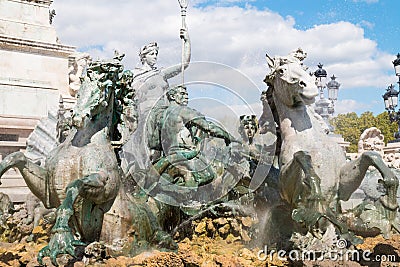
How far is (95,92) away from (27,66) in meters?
6.54

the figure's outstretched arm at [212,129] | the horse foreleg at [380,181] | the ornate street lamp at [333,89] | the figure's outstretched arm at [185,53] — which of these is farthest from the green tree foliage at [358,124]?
the horse foreleg at [380,181]

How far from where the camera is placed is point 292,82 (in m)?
5.11

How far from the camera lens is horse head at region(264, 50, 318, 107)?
199 inches

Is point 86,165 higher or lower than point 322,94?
lower

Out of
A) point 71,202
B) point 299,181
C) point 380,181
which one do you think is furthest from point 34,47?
point 380,181

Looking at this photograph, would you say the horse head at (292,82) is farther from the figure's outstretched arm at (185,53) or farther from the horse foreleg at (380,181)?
the figure's outstretched arm at (185,53)

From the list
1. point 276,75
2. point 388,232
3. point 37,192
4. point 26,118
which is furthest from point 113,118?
point 26,118

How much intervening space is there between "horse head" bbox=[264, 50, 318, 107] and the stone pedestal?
550 centimetres

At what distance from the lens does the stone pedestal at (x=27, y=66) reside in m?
9.90

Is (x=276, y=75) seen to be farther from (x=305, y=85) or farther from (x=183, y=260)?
(x=183, y=260)

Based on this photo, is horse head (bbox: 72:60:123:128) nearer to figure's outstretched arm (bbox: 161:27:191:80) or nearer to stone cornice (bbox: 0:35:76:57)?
figure's outstretched arm (bbox: 161:27:191:80)

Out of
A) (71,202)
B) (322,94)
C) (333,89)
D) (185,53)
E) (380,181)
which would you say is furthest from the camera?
(333,89)

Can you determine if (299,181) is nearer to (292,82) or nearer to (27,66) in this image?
(292,82)

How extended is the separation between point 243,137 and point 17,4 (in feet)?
21.5
